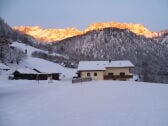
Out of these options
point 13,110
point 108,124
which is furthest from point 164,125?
point 13,110

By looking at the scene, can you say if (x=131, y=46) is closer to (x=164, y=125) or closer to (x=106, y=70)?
(x=106, y=70)

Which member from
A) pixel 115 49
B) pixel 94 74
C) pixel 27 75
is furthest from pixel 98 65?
pixel 115 49

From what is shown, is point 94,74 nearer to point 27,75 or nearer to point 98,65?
point 98,65

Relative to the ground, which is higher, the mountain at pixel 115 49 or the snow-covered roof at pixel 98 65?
the mountain at pixel 115 49

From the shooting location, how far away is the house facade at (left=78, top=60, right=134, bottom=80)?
53562 mm

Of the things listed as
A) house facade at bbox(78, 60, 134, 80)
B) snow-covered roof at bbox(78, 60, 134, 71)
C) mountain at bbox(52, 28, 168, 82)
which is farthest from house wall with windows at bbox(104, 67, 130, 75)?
mountain at bbox(52, 28, 168, 82)

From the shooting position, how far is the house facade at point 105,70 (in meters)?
53.6

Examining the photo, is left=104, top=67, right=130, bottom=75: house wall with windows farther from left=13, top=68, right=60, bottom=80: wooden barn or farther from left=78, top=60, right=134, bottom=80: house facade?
left=13, top=68, right=60, bottom=80: wooden barn

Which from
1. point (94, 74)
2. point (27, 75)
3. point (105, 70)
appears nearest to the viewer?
point (94, 74)

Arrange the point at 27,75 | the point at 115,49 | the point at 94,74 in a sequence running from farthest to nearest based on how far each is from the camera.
Answer: the point at 115,49, the point at 27,75, the point at 94,74

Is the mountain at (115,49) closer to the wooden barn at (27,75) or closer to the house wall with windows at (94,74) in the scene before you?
the wooden barn at (27,75)

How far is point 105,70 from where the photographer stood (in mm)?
55594

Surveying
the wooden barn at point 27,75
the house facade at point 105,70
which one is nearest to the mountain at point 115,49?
the wooden barn at point 27,75

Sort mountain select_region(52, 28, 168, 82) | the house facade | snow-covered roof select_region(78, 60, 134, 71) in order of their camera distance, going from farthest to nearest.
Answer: mountain select_region(52, 28, 168, 82) < snow-covered roof select_region(78, 60, 134, 71) < the house facade
